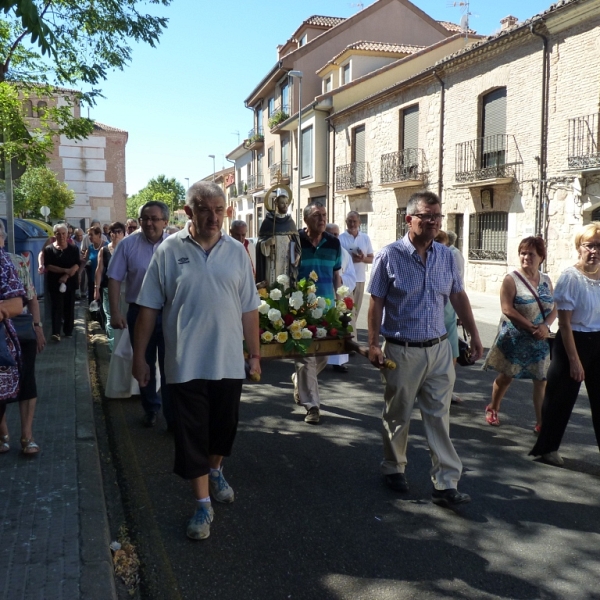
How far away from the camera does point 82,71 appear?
10000mm

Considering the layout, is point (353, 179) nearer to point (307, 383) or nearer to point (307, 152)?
point (307, 152)

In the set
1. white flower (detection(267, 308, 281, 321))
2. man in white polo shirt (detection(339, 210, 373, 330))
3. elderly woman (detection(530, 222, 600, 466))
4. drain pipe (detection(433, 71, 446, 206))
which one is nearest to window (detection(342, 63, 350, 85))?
drain pipe (detection(433, 71, 446, 206))

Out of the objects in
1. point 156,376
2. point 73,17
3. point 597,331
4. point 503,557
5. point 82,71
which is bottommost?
point 503,557

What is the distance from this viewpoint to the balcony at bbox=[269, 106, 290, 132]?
37250 mm

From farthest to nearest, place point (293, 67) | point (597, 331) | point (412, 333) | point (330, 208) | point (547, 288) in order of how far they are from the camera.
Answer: point (293, 67) < point (330, 208) < point (547, 288) < point (597, 331) < point (412, 333)

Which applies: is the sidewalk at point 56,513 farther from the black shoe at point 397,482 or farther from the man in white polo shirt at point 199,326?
the black shoe at point 397,482

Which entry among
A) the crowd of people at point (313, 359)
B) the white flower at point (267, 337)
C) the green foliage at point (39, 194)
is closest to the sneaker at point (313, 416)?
the crowd of people at point (313, 359)

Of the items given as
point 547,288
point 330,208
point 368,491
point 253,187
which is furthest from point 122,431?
point 253,187

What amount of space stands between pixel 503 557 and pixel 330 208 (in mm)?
28570

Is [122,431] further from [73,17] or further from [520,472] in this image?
[73,17]

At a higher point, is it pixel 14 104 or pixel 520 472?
pixel 14 104

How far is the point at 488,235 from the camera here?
19562 mm

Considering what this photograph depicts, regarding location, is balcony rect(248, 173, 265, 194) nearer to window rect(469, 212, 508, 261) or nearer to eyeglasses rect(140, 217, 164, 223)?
window rect(469, 212, 508, 261)

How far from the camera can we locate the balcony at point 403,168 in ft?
75.2
